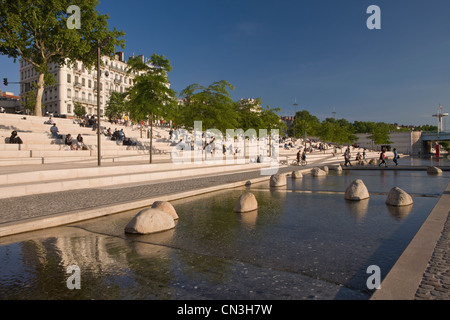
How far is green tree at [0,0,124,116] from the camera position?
30.2m

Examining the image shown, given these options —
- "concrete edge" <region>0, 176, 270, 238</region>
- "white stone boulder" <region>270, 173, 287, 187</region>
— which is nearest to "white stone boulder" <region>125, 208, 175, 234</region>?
"concrete edge" <region>0, 176, 270, 238</region>

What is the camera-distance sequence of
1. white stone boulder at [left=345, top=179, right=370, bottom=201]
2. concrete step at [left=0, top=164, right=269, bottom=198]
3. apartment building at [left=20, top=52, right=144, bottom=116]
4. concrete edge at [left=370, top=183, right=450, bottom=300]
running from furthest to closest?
apartment building at [left=20, top=52, right=144, bottom=116] < white stone boulder at [left=345, top=179, right=370, bottom=201] < concrete step at [left=0, top=164, right=269, bottom=198] < concrete edge at [left=370, top=183, right=450, bottom=300]

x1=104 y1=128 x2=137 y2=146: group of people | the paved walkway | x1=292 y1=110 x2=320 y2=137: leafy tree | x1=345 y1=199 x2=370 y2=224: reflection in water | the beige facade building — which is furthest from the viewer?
the beige facade building

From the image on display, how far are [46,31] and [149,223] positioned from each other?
33.4 metres

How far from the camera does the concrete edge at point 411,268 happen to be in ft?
10.9

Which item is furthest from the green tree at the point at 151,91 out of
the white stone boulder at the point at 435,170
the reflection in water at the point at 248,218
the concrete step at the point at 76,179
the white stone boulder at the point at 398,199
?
the white stone boulder at the point at 435,170

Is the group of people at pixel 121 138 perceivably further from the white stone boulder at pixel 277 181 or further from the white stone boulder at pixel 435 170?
the white stone boulder at pixel 435 170

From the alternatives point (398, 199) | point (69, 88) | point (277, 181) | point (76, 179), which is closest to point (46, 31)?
point (76, 179)

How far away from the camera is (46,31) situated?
31.7 m

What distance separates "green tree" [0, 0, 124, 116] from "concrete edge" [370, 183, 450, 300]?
31.5 meters

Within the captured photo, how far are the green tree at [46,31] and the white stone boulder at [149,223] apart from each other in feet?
93.1

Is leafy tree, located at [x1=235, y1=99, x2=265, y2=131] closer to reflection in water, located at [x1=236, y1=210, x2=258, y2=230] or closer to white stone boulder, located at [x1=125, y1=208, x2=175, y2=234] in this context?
reflection in water, located at [x1=236, y1=210, x2=258, y2=230]

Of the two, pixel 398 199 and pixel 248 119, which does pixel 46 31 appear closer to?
pixel 248 119
